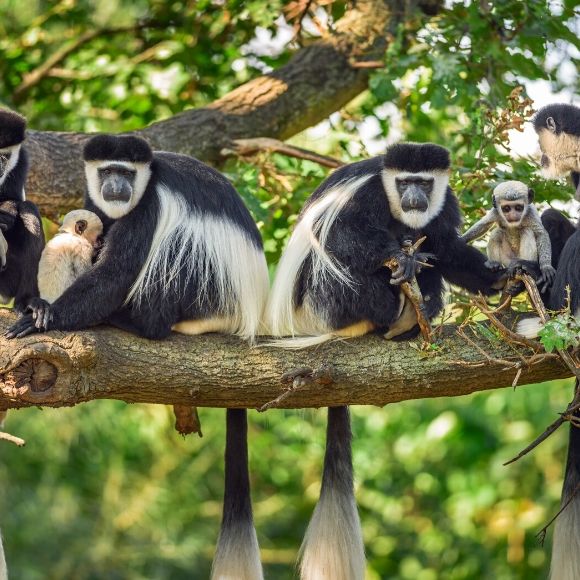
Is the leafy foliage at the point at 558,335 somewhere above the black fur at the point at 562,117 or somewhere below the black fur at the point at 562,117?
below

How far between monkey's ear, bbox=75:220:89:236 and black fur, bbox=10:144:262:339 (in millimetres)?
80

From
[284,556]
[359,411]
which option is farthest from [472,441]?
[284,556]

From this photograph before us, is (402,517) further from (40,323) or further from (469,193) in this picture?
(40,323)

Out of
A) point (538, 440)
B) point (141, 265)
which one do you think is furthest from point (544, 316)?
point (141, 265)

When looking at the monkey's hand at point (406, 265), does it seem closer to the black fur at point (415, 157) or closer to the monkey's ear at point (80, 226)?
the black fur at point (415, 157)

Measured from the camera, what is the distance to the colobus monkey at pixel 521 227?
11.9 ft

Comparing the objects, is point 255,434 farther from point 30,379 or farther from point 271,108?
point 30,379

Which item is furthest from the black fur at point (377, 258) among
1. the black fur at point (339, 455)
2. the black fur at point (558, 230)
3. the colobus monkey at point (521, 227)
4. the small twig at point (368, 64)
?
the small twig at point (368, 64)

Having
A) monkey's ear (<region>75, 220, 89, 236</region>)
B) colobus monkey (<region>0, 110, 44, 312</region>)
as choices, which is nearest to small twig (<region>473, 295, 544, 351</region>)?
monkey's ear (<region>75, 220, 89, 236</region>)

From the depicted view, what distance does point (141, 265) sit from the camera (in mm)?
3551

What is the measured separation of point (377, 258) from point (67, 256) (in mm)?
1030

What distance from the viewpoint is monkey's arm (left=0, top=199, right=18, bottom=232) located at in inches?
141

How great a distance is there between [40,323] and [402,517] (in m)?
5.05

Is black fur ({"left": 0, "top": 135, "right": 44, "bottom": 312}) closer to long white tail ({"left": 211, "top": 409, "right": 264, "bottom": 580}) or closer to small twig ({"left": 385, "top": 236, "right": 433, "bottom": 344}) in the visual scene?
long white tail ({"left": 211, "top": 409, "right": 264, "bottom": 580})
